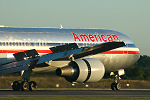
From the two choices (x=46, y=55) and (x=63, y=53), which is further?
(x=46, y=55)

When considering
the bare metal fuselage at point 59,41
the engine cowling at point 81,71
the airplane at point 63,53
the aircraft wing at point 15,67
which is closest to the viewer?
the engine cowling at point 81,71

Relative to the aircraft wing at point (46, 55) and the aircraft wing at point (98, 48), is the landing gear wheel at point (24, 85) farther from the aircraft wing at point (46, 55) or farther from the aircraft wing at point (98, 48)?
the aircraft wing at point (98, 48)

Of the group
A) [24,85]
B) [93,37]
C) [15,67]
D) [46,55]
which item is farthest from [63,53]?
[93,37]

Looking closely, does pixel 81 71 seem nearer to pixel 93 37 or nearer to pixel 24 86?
pixel 24 86

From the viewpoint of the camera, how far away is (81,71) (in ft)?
98.2

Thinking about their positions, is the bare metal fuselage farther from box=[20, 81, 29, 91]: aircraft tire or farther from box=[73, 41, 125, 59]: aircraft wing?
box=[20, 81, 29, 91]: aircraft tire

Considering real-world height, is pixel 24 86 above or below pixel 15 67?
below

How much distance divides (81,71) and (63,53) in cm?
187

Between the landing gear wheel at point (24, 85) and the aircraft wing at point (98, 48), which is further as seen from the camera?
the landing gear wheel at point (24, 85)

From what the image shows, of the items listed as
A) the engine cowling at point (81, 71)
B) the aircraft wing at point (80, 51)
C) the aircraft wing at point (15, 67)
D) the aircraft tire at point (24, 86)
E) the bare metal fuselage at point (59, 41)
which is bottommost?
the aircraft tire at point (24, 86)

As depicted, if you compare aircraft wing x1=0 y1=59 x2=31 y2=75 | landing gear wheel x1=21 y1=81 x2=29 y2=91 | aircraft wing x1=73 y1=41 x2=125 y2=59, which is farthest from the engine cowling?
landing gear wheel x1=21 y1=81 x2=29 y2=91

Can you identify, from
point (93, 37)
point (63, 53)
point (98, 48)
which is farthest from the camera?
point (93, 37)

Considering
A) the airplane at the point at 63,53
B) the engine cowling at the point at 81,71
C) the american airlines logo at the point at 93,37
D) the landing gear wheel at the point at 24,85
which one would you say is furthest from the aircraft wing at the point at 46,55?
the american airlines logo at the point at 93,37

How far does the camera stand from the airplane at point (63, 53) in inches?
1187
